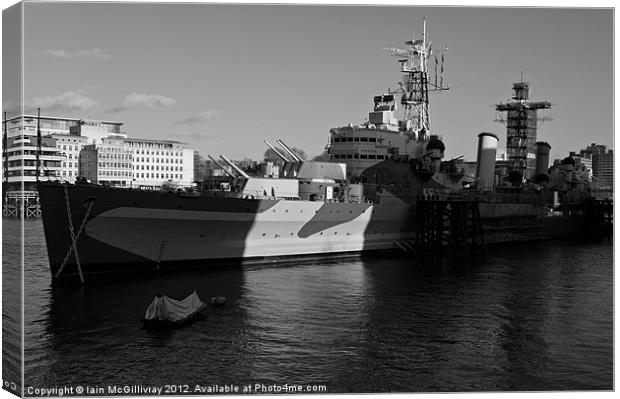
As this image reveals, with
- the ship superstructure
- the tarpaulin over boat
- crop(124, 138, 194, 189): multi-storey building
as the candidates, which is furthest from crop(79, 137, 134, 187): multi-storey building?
the tarpaulin over boat

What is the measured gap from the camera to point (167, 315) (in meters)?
17.6

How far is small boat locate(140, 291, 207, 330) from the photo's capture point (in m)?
17.5

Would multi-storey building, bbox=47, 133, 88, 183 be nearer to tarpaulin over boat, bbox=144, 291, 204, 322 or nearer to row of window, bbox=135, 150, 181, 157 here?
row of window, bbox=135, 150, 181, 157

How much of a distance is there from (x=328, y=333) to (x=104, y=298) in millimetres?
8147

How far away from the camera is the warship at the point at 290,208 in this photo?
24.3m

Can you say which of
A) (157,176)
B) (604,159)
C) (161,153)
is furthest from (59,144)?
(604,159)

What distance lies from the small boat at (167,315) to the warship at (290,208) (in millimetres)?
7071

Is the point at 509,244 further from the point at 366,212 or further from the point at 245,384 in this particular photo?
the point at 245,384

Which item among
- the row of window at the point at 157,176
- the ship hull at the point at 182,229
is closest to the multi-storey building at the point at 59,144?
the row of window at the point at 157,176

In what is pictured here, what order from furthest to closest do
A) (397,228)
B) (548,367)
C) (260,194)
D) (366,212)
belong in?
(397,228), (366,212), (260,194), (548,367)

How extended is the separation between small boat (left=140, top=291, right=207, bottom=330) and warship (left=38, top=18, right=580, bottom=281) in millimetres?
7071

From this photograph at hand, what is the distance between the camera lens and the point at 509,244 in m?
43.5

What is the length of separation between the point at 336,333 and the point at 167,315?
15.1 feet

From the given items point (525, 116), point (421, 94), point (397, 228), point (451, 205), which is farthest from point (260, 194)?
point (525, 116)
